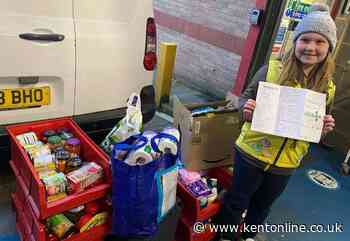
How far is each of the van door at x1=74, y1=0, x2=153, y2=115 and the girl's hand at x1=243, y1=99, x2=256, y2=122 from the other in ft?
2.99

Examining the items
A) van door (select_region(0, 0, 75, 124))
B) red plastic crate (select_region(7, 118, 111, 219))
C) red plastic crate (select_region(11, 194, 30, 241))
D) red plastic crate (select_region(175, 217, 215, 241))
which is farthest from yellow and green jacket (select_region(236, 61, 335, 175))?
red plastic crate (select_region(11, 194, 30, 241))

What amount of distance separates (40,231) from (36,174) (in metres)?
0.26

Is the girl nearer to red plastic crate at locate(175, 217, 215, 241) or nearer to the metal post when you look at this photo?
red plastic crate at locate(175, 217, 215, 241)

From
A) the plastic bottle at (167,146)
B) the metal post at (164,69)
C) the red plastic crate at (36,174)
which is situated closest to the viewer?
the red plastic crate at (36,174)

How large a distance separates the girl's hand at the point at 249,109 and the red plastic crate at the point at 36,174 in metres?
0.79

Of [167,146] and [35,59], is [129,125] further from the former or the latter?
[35,59]

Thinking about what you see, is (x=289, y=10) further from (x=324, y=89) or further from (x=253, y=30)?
(x=324, y=89)

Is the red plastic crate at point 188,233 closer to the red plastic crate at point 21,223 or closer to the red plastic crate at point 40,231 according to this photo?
the red plastic crate at point 40,231

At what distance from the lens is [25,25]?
1697 millimetres

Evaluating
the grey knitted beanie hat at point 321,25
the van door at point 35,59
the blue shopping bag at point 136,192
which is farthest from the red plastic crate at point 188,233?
the grey knitted beanie hat at point 321,25

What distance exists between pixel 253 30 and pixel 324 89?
2066 millimetres

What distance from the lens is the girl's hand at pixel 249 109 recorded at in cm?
165

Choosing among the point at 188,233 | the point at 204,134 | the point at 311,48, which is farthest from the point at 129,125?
the point at 311,48

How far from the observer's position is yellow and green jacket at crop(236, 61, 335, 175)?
66.4 inches
